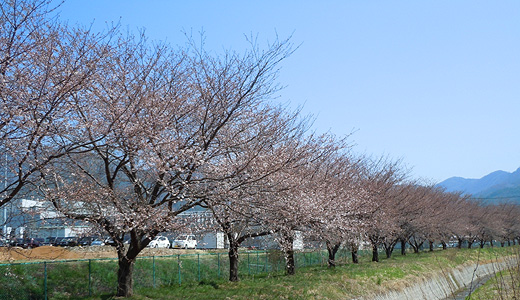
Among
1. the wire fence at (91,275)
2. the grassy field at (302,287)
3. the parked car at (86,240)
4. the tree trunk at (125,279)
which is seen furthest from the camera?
the grassy field at (302,287)

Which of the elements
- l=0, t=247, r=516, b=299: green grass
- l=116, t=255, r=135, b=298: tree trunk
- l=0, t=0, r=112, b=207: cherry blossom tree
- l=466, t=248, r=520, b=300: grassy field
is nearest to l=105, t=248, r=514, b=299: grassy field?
l=0, t=247, r=516, b=299: green grass

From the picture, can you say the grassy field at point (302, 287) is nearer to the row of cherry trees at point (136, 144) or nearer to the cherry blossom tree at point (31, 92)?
the row of cherry trees at point (136, 144)

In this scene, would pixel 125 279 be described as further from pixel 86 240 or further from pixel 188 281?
pixel 188 281

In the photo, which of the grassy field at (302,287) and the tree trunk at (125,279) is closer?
the tree trunk at (125,279)

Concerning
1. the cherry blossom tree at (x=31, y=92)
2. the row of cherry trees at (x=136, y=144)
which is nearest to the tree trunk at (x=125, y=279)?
the row of cherry trees at (x=136, y=144)

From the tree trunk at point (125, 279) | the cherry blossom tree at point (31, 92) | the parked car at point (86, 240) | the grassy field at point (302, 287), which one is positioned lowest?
the grassy field at point (302, 287)

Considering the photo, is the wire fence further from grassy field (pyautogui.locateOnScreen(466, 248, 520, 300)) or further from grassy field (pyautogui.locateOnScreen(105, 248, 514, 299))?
grassy field (pyautogui.locateOnScreen(466, 248, 520, 300))

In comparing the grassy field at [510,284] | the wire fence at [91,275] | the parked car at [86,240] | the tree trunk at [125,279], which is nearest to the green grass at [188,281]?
the wire fence at [91,275]

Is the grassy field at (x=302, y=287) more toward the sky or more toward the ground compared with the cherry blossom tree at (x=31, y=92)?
more toward the ground

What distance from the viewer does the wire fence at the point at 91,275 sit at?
16.7 m

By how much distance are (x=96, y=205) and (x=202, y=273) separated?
12.6 m

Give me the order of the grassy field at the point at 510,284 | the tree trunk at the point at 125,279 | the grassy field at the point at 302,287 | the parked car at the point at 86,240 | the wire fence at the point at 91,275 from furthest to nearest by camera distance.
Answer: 1. the grassy field at the point at 302,287
2. the wire fence at the point at 91,275
3. the tree trunk at the point at 125,279
4. the parked car at the point at 86,240
5. the grassy field at the point at 510,284

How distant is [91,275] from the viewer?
19.2 m

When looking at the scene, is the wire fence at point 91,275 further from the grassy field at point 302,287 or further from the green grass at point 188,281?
the grassy field at point 302,287
